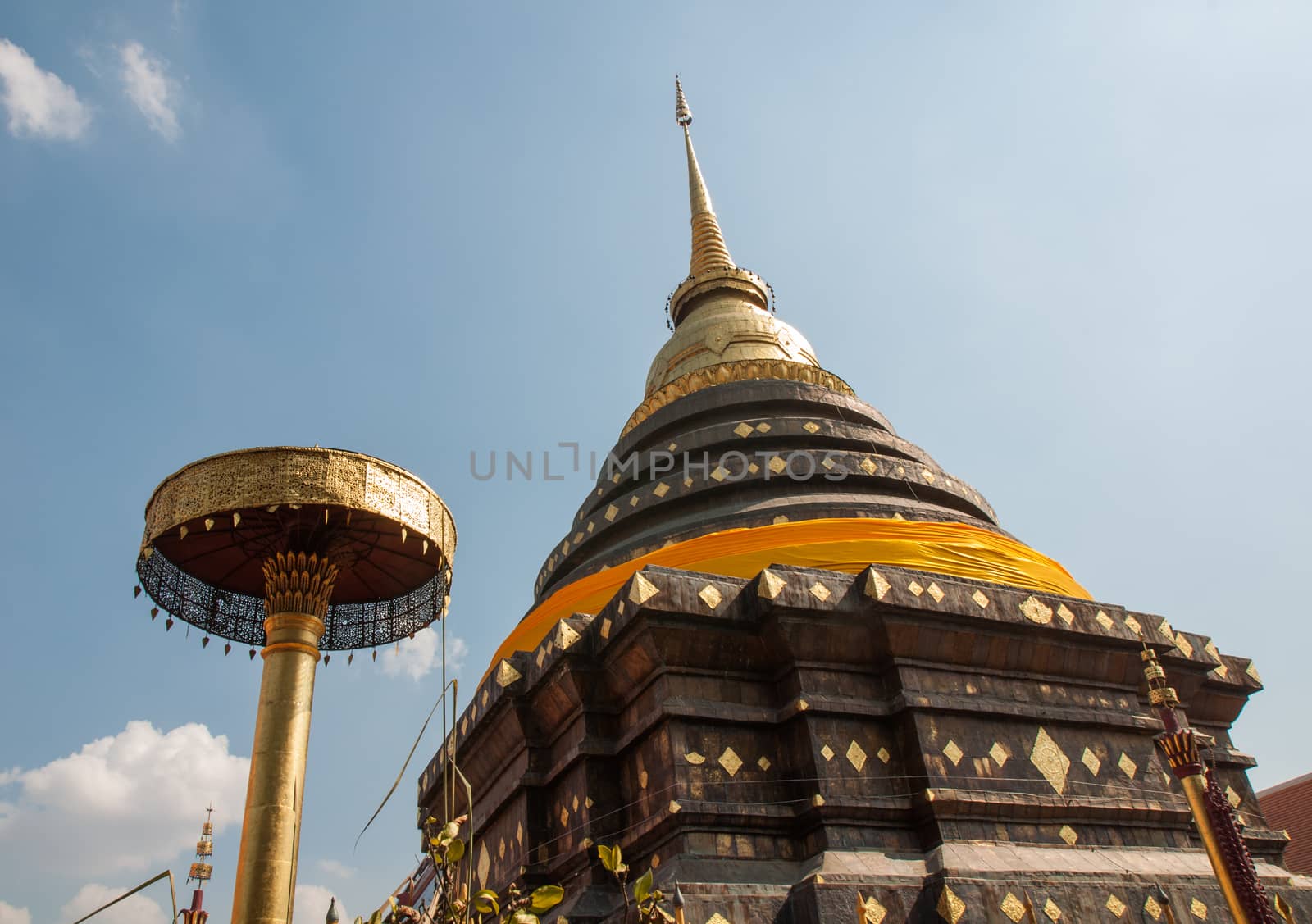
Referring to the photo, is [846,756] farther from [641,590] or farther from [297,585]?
[297,585]

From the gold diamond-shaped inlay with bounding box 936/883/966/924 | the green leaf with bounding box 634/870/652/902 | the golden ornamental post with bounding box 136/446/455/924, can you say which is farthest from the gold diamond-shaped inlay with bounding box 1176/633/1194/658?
the green leaf with bounding box 634/870/652/902

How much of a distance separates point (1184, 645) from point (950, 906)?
14.8ft

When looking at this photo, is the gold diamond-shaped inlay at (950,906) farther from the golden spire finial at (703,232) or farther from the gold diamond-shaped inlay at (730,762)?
the golden spire finial at (703,232)

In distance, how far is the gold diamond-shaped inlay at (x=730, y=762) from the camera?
644 centimetres

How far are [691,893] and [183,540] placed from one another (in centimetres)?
496

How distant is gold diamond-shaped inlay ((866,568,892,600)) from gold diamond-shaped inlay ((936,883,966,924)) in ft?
6.42

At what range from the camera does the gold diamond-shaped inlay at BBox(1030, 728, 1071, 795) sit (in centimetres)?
683

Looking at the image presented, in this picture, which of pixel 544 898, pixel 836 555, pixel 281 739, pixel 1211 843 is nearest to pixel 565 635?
pixel 281 739

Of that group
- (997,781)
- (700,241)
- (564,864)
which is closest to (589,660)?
(564,864)

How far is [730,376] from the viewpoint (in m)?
13.3

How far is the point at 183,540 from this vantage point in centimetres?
791

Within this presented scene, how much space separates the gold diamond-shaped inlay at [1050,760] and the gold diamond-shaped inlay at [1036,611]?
79cm

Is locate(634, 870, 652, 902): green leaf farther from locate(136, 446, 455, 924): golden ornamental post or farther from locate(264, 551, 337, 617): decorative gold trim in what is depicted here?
locate(264, 551, 337, 617): decorative gold trim

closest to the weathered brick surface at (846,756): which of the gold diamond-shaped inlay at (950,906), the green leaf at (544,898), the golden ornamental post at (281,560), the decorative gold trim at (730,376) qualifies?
the gold diamond-shaped inlay at (950,906)
